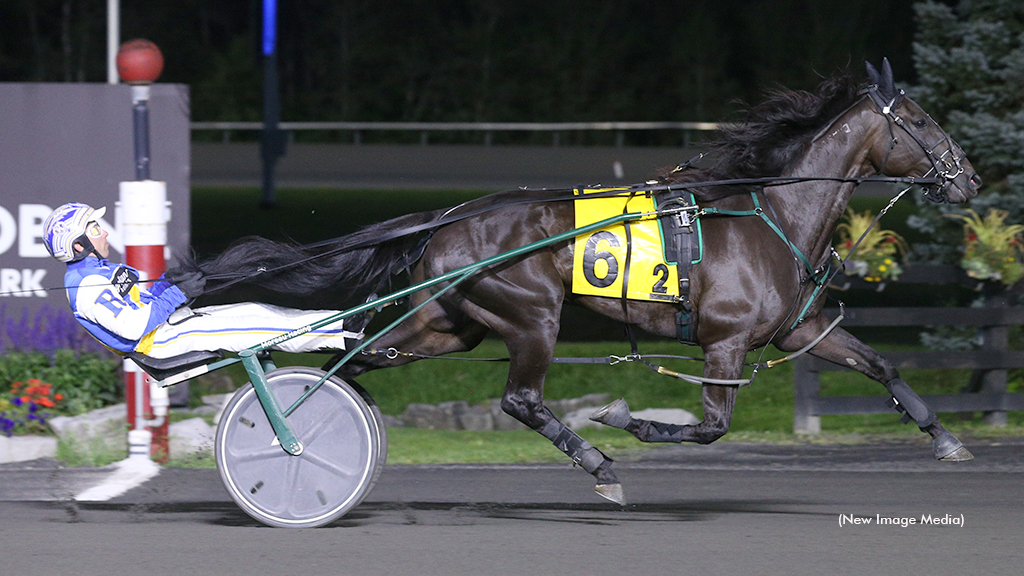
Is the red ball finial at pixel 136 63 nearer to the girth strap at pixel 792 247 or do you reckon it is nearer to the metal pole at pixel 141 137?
the metal pole at pixel 141 137

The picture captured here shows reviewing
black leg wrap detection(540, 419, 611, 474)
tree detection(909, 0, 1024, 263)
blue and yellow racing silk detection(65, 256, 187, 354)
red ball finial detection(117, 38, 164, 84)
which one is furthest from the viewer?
tree detection(909, 0, 1024, 263)

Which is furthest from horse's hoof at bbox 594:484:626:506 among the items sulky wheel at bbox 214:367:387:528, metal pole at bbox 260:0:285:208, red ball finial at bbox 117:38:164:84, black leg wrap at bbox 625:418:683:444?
metal pole at bbox 260:0:285:208

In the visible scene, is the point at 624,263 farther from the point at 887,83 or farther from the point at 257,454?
the point at 257,454

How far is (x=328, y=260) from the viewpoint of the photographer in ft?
19.6

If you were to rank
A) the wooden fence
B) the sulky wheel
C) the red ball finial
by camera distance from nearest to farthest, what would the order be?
the sulky wheel → the red ball finial → the wooden fence

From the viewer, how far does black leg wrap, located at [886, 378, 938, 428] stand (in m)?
5.86

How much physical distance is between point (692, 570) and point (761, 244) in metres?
1.60

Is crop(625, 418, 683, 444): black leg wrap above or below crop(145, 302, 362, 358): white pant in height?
below

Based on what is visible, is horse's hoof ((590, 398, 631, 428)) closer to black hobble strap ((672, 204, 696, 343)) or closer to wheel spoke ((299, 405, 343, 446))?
black hobble strap ((672, 204, 696, 343))

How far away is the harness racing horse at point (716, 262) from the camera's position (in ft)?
18.4

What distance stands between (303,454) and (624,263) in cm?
162

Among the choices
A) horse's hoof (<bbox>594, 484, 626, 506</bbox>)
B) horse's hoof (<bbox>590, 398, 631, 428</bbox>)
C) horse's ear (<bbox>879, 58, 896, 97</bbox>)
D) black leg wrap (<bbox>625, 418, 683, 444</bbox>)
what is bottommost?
horse's hoof (<bbox>594, 484, 626, 506</bbox>)

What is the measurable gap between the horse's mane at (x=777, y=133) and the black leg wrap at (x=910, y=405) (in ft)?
3.72

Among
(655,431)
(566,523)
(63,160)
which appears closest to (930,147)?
(655,431)
